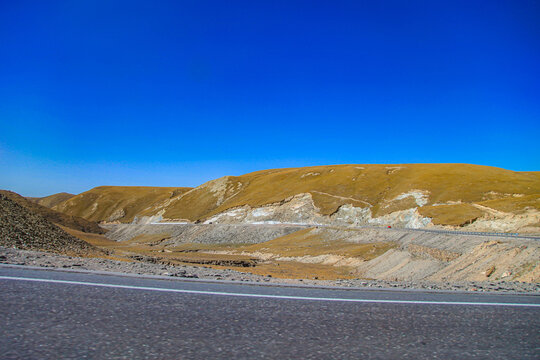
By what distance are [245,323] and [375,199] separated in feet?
322

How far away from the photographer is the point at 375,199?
98938 millimetres

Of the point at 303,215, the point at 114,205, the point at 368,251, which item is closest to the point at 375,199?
the point at 303,215

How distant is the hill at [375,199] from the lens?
60.5 meters

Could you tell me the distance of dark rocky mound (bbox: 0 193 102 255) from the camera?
2134 cm

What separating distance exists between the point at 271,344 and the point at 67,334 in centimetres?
250

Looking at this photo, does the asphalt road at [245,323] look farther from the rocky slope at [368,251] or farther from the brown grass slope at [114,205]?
the brown grass slope at [114,205]

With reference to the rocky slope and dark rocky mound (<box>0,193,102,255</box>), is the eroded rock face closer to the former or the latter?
the rocky slope

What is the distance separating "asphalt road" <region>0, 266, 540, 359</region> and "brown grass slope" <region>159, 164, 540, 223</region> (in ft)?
201

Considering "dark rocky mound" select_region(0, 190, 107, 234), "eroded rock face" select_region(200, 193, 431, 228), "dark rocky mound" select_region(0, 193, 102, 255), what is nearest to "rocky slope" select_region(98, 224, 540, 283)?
"eroded rock face" select_region(200, 193, 431, 228)

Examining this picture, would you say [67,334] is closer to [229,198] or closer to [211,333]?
[211,333]

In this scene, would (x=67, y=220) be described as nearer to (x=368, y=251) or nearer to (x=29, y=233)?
(x=368, y=251)

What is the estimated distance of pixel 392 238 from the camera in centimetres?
5484

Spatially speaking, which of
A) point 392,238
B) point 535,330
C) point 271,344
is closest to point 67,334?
point 271,344

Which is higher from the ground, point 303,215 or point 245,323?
point 303,215
